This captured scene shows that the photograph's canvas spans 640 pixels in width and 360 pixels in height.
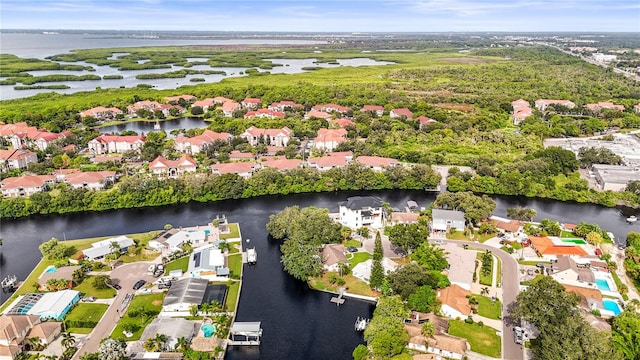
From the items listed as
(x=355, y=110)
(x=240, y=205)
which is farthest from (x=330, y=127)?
(x=240, y=205)

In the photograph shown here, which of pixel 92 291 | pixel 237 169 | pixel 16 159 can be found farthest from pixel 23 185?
pixel 92 291

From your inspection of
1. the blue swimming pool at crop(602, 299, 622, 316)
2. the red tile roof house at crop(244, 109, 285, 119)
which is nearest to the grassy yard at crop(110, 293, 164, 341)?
the blue swimming pool at crop(602, 299, 622, 316)

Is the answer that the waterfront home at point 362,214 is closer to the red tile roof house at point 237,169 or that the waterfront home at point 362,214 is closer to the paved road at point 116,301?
the red tile roof house at point 237,169

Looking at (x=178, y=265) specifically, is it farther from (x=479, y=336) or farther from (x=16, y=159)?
(x=16, y=159)

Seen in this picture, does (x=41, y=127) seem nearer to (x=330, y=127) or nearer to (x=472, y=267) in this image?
(x=330, y=127)

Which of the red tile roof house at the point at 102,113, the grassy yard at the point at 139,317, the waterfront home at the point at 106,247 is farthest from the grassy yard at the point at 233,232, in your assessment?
the red tile roof house at the point at 102,113

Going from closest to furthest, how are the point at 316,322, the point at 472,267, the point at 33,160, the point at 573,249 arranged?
the point at 316,322
the point at 472,267
the point at 573,249
the point at 33,160

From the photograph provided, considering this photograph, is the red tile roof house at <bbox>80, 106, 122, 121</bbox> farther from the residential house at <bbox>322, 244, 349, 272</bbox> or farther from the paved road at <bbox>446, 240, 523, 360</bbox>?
the paved road at <bbox>446, 240, 523, 360</bbox>
